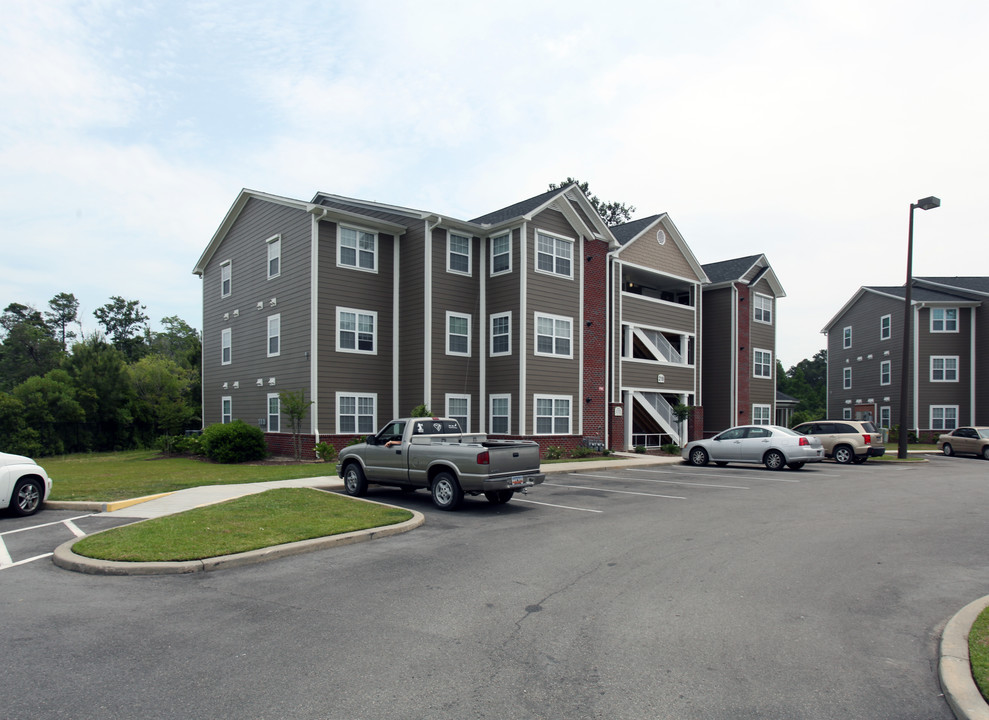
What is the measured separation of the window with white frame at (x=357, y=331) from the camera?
25.4m

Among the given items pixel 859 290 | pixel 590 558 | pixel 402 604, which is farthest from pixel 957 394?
pixel 402 604

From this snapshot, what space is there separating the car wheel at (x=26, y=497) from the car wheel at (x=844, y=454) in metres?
25.4

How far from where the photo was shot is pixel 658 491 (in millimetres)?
16500

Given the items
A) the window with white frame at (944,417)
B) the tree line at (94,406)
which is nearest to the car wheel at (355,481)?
the tree line at (94,406)

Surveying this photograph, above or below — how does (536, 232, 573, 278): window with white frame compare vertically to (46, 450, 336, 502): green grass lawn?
above

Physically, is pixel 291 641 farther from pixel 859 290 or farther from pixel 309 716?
pixel 859 290

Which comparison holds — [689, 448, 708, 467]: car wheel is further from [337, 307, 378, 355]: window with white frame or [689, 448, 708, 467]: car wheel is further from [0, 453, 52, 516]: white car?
[0, 453, 52, 516]: white car

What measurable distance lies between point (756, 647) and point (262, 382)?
24.8 metres

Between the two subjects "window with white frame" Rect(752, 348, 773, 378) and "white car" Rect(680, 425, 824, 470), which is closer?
"white car" Rect(680, 425, 824, 470)

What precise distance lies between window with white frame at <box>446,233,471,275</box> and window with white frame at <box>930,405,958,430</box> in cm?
3255

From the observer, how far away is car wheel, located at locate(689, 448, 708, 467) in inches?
981

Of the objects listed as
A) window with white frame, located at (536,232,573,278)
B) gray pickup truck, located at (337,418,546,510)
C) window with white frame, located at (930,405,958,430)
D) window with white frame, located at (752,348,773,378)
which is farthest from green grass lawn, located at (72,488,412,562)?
window with white frame, located at (930,405,958,430)

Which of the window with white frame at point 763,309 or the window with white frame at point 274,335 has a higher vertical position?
the window with white frame at point 763,309

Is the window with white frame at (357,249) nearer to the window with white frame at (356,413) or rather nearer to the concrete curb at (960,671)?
the window with white frame at (356,413)
